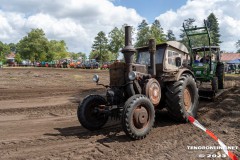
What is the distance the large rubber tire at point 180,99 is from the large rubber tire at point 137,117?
1093 mm

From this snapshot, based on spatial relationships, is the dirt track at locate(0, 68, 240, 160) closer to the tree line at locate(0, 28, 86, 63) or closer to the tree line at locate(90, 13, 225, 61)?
the tree line at locate(90, 13, 225, 61)

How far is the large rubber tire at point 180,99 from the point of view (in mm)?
7221

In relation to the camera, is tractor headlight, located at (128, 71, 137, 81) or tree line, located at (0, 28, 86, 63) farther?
tree line, located at (0, 28, 86, 63)

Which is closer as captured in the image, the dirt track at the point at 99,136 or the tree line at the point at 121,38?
the dirt track at the point at 99,136

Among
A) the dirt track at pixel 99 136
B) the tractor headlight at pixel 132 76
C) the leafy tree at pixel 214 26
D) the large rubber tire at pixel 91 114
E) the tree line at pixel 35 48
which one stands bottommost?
the dirt track at pixel 99 136

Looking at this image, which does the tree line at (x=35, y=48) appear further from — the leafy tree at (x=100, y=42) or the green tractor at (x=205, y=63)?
the green tractor at (x=205, y=63)

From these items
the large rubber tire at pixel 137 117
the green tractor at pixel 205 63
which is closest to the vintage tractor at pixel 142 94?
the large rubber tire at pixel 137 117

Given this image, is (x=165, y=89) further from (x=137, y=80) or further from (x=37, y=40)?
(x=37, y=40)

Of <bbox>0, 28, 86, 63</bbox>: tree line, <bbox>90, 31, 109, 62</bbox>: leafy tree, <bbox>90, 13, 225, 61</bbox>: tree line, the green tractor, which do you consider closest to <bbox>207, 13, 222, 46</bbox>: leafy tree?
<bbox>90, 13, 225, 61</bbox>: tree line

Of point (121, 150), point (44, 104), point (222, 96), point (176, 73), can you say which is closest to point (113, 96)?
point (121, 150)

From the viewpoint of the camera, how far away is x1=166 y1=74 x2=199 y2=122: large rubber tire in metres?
7.22

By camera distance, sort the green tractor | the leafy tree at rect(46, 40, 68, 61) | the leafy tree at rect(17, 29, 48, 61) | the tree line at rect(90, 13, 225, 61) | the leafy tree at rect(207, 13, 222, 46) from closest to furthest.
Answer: the green tractor, the tree line at rect(90, 13, 225, 61), the leafy tree at rect(17, 29, 48, 61), the leafy tree at rect(207, 13, 222, 46), the leafy tree at rect(46, 40, 68, 61)

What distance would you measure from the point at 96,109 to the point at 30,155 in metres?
2.14

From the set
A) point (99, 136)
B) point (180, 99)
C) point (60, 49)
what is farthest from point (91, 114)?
point (60, 49)
